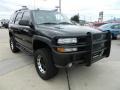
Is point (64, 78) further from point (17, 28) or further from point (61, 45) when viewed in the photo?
point (17, 28)

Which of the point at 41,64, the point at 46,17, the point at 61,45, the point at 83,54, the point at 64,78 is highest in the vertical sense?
the point at 46,17

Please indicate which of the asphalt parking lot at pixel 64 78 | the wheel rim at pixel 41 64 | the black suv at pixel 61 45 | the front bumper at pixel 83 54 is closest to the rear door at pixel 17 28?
the black suv at pixel 61 45

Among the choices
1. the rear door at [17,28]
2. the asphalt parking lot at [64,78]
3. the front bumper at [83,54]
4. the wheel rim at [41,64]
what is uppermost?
the rear door at [17,28]

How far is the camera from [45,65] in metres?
3.80

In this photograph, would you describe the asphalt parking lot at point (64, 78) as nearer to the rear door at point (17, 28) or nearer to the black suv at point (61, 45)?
the black suv at point (61, 45)

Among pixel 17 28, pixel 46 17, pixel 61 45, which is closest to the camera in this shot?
pixel 61 45

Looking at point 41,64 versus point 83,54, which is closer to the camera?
point 83,54

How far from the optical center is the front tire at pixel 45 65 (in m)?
3.63

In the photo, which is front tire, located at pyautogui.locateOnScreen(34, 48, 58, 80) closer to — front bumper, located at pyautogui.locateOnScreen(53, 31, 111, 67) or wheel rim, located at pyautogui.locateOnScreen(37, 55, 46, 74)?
wheel rim, located at pyautogui.locateOnScreen(37, 55, 46, 74)

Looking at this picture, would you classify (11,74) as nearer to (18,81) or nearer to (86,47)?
(18,81)

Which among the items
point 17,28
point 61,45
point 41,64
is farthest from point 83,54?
point 17,28

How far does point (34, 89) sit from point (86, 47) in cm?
154

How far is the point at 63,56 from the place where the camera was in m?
3.26

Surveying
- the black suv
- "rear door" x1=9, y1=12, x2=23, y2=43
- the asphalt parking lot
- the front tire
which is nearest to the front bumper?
the black suv
